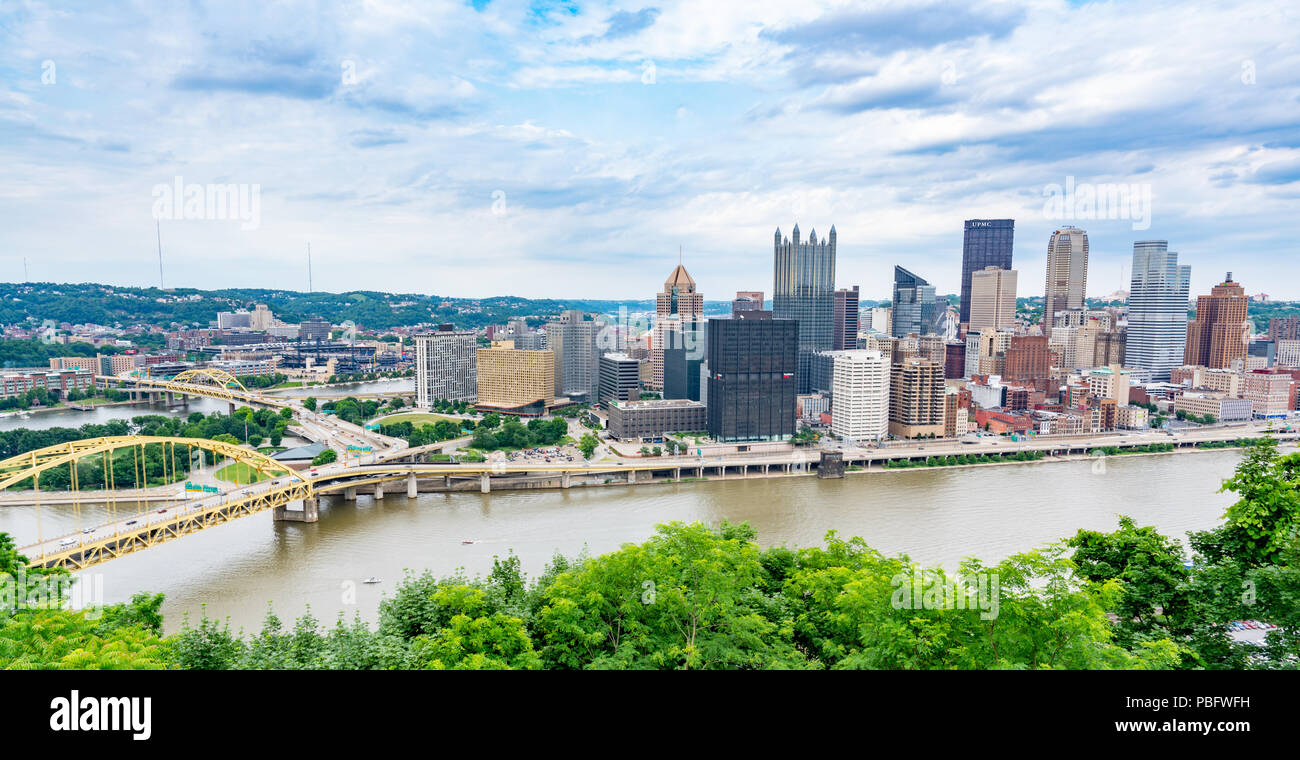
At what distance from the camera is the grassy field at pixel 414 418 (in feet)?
87.8

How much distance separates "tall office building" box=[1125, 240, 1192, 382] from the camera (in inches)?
1473

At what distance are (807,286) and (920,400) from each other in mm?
18557

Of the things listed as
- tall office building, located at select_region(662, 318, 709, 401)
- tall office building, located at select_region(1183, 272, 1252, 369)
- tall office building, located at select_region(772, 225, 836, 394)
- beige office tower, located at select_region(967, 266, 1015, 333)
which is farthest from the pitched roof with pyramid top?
tall office building, located at select_region(1183, 272, 1252, 369)

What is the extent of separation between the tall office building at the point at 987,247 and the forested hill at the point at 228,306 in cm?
2325

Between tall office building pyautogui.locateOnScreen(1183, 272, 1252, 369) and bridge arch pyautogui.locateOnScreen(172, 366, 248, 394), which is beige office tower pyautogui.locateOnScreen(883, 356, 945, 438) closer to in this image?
tall office building pyautogui.locateOnScreen(1183, 272, 1252, 369)

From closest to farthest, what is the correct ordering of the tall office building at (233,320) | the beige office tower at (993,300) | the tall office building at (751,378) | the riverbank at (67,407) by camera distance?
1. the tall office building at (751,378)
2. the riverbank at (67,407)
3. the beige office tower at (993,300)
4. the tall office building at (233,320)

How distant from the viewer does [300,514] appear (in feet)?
48.4

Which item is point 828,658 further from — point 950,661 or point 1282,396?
point 1282,396

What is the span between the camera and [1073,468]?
2052 centimetres

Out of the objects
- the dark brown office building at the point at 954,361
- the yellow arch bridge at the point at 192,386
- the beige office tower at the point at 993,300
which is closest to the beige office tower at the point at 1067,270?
the beige office tower at the point at 993,300

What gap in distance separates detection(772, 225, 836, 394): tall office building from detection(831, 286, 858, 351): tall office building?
4.61 ft

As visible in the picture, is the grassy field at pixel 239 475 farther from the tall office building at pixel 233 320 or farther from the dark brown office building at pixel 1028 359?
the tall office building at pixel 233 320
